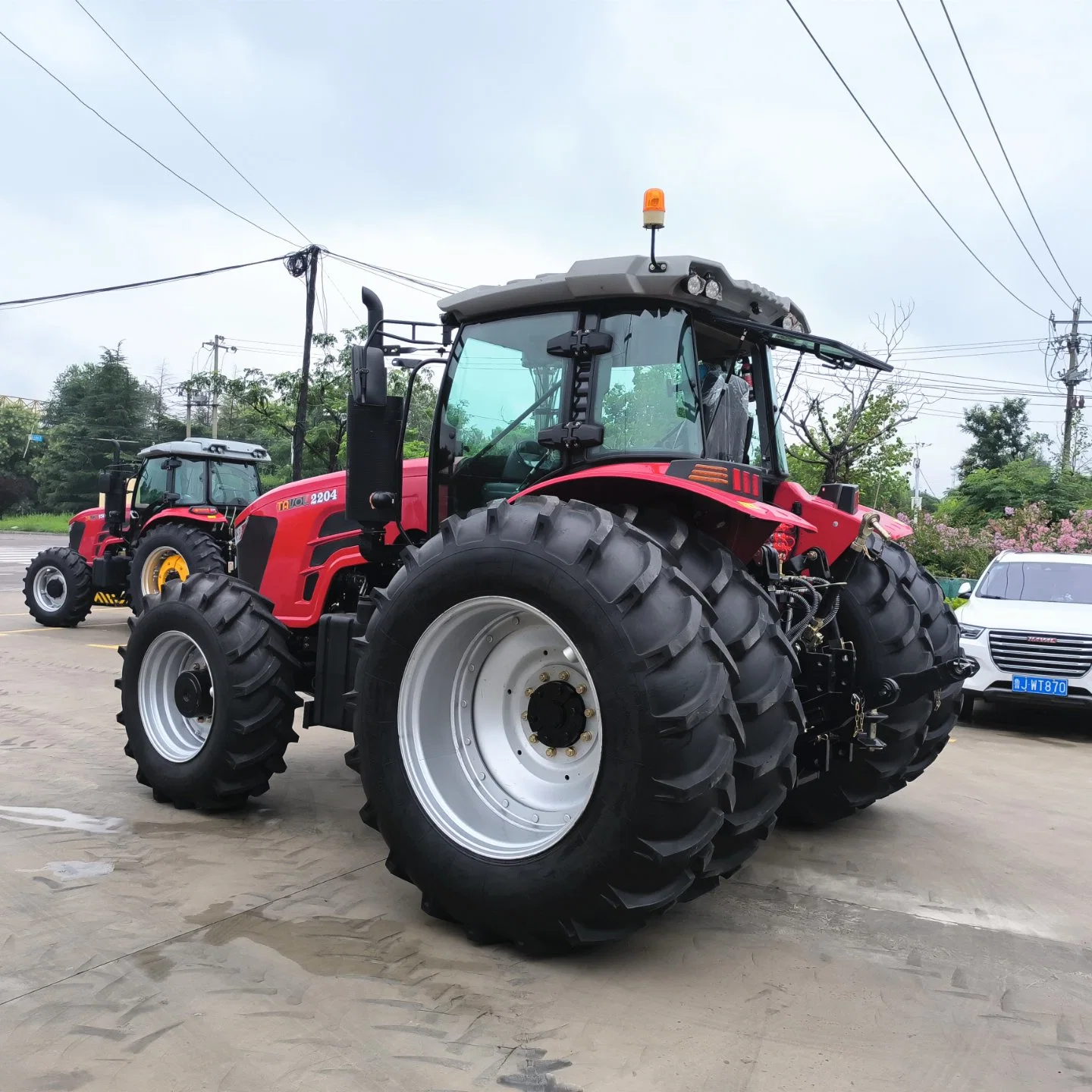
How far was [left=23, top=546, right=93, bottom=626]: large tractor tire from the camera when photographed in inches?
494

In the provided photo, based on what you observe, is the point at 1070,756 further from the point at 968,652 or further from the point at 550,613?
the point at 550,613

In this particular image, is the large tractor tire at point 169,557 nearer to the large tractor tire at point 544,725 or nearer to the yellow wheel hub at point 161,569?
the yellow wheel hub at point 161,569

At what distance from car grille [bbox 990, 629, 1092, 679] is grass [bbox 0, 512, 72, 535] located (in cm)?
4782

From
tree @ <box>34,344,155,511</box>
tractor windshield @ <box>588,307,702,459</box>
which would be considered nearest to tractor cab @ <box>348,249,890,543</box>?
→ tractor windshield @ <box>588,307,702,459</box>

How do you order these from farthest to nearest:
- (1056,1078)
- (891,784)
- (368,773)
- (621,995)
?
(891,784) → (368,773) → (621,995) → (1056,1078)

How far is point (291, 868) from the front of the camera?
399 centimetres

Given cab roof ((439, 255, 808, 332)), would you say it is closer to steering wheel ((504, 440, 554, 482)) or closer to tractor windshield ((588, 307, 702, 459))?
tractor windshield ((588, 307, 702, 459))

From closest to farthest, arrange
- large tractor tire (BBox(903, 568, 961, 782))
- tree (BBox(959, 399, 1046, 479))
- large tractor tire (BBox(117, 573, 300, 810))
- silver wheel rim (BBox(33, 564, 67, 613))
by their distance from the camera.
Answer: large tractor tire (BBox(117, 573, 300, 810)), large tractor tire (BBox(903, 568, 961, 782)), silver wheel rim (BBox(33, 564, 67, 613)), tree (BBox(959, 399, 1046, 479))

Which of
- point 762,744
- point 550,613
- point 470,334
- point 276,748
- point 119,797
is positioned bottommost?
point 119,797

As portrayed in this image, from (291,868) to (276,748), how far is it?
2.34ft

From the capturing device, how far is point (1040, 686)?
7.99 m

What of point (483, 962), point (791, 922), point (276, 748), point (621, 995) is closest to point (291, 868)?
point (276, 748)

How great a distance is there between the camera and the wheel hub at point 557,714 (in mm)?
3377

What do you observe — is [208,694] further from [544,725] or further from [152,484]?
[152,484]
